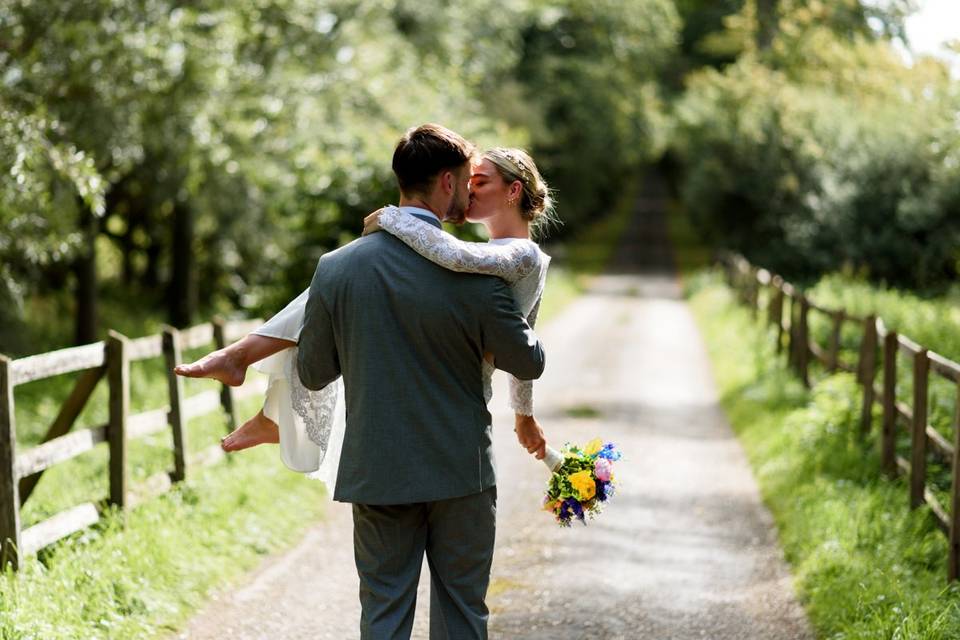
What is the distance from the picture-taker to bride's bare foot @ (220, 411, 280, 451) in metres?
4.02

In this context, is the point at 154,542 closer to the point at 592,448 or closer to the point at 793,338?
the point at 592,448

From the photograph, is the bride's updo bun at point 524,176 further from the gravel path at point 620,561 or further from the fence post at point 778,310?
the fence post at point 778,310

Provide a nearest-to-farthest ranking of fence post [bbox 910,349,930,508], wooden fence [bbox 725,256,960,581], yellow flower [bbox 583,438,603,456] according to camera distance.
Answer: yellow flower [bbox 583,438,603,456]
wooden fence [bbox 725,256,960,581]
fence post [bbox 910,349,930,508]

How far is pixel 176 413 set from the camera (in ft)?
25.0

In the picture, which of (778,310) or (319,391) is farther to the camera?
(778,310)

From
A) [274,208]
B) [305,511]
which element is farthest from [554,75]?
[305,511]

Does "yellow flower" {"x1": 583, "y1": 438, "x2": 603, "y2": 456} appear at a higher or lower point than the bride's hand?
lower

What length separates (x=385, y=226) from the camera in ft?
11.6

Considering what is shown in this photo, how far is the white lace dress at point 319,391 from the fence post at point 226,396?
4824mm

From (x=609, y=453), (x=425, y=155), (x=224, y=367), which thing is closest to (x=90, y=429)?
(x=224, y=367)

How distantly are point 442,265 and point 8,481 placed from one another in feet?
10.2

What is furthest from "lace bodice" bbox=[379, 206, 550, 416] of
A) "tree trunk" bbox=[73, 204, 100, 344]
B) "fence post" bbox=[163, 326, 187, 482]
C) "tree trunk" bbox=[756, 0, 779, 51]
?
"tree trunk" bbox=[756, 0, 779, 51]

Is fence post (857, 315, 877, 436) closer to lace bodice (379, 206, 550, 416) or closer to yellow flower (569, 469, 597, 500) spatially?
yellow flower (569, 469, 597, 500)

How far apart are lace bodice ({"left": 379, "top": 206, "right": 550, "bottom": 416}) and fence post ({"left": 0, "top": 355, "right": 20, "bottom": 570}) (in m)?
2.79
